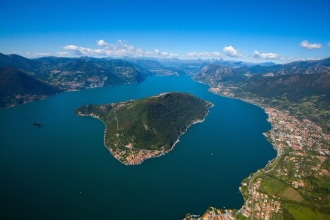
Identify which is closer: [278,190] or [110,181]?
[278,190]

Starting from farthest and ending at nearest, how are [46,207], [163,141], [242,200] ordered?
[163,141], [242,200], [46,207]

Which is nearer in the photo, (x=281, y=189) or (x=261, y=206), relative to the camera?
(x=261, y=206)

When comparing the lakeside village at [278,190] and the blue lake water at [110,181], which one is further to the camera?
the blue lake water at [110,181]

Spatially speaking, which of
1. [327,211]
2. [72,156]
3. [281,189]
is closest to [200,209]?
[281,189]

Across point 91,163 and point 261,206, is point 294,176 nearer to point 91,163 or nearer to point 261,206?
point 261,206

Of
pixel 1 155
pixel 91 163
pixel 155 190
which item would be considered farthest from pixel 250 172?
pixel 1 155

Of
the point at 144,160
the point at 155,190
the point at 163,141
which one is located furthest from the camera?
the point at 163,141

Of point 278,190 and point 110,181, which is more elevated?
point 278,190

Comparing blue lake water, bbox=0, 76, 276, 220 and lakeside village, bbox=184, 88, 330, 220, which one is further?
blue lake water, bbox=0, 76, 276, 220

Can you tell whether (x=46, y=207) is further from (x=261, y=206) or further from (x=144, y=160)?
(x=261, y=206)
